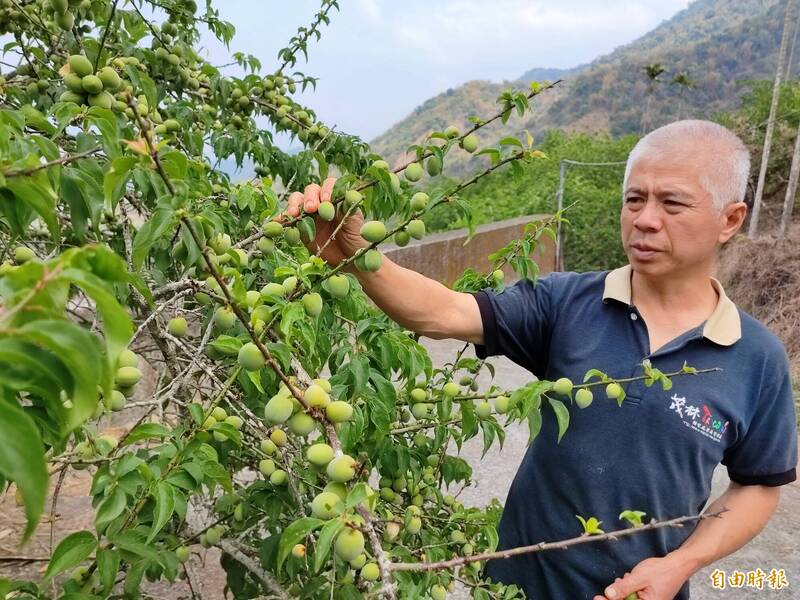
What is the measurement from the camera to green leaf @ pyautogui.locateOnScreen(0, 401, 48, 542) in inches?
16.0

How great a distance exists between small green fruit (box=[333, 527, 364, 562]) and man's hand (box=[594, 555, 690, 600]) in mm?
957

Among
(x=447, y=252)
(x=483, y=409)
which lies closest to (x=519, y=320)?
(x=483, y=409)

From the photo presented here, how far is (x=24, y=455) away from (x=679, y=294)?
162 centimetres

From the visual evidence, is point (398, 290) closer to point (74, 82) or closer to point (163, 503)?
point (163, 503)

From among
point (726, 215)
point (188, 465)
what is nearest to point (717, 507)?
point (726, 215)

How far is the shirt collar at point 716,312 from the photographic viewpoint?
1.55 metres

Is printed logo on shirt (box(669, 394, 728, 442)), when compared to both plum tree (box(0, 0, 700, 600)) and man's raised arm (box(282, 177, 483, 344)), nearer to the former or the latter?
plum tree (box(0, 0, 700, 600))

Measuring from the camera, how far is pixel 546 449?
5.60 feet

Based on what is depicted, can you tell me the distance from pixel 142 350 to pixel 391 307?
1.04 metres

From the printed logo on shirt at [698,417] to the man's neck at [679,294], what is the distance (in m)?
0.27

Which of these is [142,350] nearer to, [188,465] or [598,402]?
[188,465]

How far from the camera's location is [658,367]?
5.09ft

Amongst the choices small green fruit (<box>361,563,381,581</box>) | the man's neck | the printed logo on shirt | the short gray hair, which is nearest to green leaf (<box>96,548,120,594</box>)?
small green fruit (<box>361,563,381,581</box>)

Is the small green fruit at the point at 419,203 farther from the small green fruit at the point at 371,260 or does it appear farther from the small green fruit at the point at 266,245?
the small green fruit at the point at 266,245
